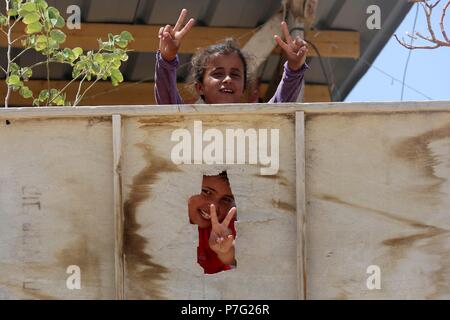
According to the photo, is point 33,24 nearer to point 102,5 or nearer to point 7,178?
point 7,178

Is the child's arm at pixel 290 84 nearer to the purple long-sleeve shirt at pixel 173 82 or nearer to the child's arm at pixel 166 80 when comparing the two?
the purple long-sleeve shirt at pixel 173 82

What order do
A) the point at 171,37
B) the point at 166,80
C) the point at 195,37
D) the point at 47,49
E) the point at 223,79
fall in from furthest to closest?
the point at 195,37 → the point at 47,49 → the point at 223,79 → the point at 166,80 → the point at 171,37

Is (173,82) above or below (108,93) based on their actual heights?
below

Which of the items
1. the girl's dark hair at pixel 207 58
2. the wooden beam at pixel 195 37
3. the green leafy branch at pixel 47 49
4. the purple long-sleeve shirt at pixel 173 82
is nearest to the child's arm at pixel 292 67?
the purple long-sleeve shirt at pixel 173 82

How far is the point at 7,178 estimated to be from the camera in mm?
3607

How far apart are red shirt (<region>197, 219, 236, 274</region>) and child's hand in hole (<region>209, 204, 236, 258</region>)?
26mm

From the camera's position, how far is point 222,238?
11.5 feet

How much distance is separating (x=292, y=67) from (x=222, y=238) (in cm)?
100

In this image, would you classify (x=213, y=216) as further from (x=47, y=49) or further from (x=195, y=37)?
(x=195, y=37)

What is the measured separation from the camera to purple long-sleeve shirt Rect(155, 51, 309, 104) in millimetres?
4125

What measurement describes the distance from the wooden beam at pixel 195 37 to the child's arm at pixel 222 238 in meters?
5.26

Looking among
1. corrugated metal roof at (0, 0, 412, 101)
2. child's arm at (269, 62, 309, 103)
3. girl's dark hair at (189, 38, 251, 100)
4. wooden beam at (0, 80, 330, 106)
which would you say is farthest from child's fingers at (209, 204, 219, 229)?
wooden beam at (0, 80, 330, 106)

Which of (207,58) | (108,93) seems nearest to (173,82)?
(207,58)
